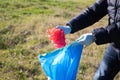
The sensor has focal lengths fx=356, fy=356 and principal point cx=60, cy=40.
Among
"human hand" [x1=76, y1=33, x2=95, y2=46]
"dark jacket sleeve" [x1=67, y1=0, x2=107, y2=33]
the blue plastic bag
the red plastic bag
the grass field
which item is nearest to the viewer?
"human hand" [x1=76, y1=33, x2=95, y2=46]

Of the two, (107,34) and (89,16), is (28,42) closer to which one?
(89,16)

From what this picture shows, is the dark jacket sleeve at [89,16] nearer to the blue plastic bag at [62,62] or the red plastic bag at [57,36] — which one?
the red plastic bag at [57,36]

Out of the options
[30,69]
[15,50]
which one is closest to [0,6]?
[15,50]

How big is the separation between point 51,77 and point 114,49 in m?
0.70

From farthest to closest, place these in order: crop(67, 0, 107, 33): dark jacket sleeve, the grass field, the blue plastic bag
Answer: the grass field, crop(67, 0, 107, 33): dark jacket sleeve, the blue plastic bag

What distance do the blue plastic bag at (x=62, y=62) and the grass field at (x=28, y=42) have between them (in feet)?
7.58

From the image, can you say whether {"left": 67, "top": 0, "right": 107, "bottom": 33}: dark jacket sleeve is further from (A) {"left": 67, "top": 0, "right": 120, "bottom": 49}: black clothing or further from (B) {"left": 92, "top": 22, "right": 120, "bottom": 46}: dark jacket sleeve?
(B) {"left": 92, "top": 22, "right": 120, "bottom": 46}: dark jacket sleeve

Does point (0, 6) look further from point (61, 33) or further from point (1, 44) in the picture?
point (61, 33)

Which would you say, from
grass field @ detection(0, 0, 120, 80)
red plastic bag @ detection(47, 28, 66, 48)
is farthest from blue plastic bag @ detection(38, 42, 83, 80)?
grass field @ detection(0, 0, 120, 80)

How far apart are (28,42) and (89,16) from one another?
432 centimetres

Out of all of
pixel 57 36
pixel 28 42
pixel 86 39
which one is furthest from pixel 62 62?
pixel 28 42

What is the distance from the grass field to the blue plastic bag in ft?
7.58

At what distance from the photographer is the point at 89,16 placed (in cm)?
383

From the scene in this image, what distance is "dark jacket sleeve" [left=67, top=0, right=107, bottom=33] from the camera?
377 cm
